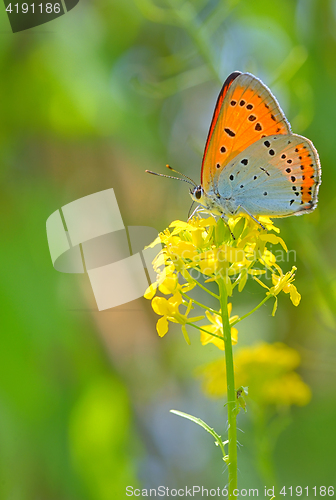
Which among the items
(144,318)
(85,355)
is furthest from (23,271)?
(144,318)

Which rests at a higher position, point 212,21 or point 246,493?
point 212,21

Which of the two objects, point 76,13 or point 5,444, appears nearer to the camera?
point 5,444

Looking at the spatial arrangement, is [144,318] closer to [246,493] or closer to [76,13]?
[246,493]

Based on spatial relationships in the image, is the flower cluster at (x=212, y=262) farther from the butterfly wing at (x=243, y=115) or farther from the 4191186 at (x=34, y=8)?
the 4191186 at (x=34, y=8)

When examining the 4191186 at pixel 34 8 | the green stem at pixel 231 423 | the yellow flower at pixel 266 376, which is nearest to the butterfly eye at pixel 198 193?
the green stem at pixel 231 423

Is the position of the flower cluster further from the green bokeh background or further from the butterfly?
the green bokeh background

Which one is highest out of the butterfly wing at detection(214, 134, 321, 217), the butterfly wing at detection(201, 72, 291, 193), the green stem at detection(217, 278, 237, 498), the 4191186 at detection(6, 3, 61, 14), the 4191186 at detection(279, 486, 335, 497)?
the 4191186 at detection(6, 3, 61, 14)

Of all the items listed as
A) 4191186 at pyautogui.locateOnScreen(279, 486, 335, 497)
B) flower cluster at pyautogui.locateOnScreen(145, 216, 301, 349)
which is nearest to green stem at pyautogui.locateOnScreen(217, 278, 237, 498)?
flower cluster at pyautogui.locateOnScreen(145, 216, 301, 349)
